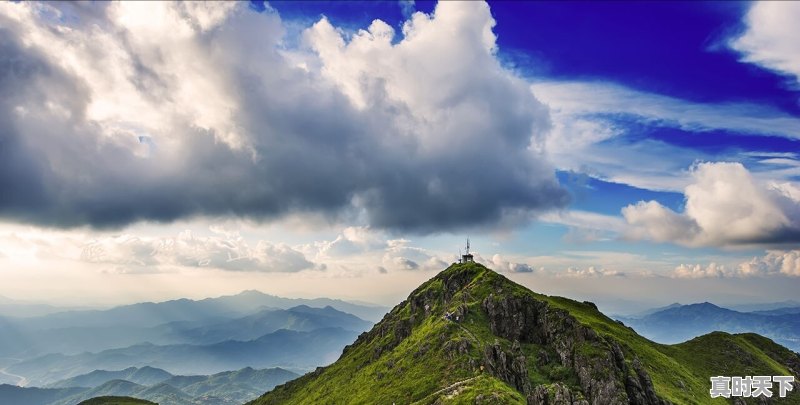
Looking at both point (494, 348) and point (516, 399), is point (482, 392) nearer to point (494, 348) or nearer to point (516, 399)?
point (516, 399)

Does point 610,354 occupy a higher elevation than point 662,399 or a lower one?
higher

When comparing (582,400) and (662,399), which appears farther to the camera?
(662,399)

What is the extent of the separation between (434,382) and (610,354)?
74982mm

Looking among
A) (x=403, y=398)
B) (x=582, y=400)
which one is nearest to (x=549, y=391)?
(x=582, y=400)

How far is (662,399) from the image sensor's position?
196m

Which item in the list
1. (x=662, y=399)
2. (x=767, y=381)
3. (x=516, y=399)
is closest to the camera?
(x=767, y=381)

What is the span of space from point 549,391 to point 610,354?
4325cm

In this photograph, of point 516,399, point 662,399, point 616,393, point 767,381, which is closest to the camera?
point 767,381

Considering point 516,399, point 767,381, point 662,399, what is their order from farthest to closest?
point 662,399
point 516,399
point 767,381

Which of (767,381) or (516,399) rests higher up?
(767,381)

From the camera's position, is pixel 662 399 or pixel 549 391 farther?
pixel 662 399

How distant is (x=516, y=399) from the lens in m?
162

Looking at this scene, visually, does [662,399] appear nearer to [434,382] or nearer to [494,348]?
[494,348]

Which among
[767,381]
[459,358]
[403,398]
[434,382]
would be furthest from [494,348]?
[767,381]
